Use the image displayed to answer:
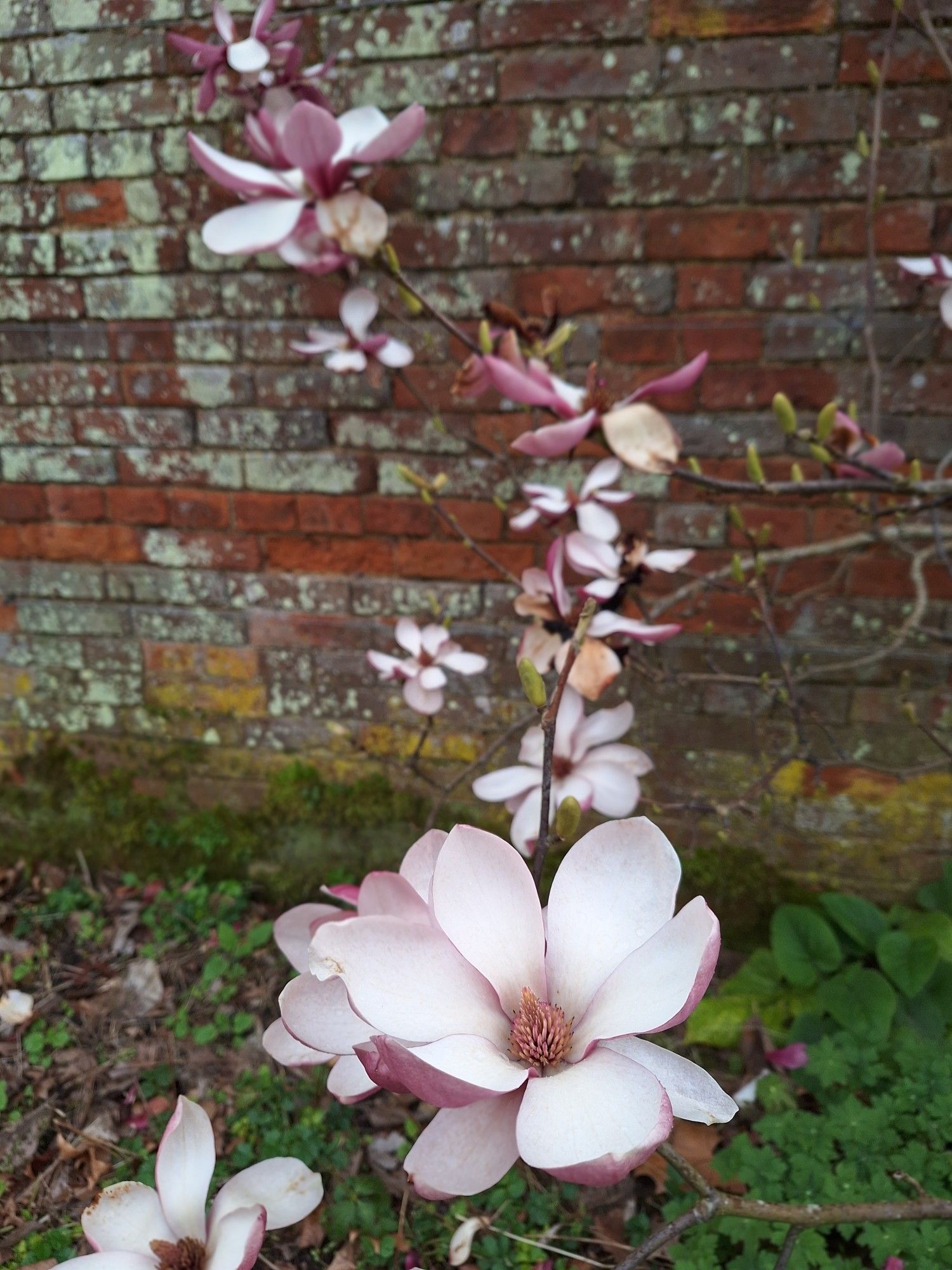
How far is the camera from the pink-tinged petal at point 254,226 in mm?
1062

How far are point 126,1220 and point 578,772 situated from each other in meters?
0.72

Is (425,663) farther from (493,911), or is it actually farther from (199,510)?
(493,911)

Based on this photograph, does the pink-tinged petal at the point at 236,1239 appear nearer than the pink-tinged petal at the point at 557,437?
Yes

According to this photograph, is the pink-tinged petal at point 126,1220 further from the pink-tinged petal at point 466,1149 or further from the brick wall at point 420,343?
the brick wall at point 420,343

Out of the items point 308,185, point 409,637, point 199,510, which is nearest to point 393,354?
point 308,185

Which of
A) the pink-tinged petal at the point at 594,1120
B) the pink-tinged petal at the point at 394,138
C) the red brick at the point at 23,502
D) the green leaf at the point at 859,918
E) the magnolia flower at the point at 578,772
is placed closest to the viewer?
the pink-tinged petal at the point at 594,1120

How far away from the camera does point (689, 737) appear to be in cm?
176

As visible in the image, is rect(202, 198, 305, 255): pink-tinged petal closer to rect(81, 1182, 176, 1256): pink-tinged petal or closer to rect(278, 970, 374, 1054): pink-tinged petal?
rect(278, 970, 374, 1054): pink-tinged petal

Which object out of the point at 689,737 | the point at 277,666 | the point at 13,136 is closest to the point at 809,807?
the point at 689,737

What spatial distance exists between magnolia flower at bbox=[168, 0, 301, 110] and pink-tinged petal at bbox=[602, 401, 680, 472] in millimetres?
834

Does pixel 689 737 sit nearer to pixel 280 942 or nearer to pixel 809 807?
pixel 809 807

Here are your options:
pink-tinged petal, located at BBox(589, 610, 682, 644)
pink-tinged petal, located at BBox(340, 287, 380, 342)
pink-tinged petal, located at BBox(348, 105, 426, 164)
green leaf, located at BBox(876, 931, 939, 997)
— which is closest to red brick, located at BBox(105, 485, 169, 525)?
pink-tinged petal, located at BBox(340, 287, 380, 342)

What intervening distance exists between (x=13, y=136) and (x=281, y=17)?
1.99 feet

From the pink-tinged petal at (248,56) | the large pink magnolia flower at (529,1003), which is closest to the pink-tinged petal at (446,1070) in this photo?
the large pink magnolia flower at (529,1003)
